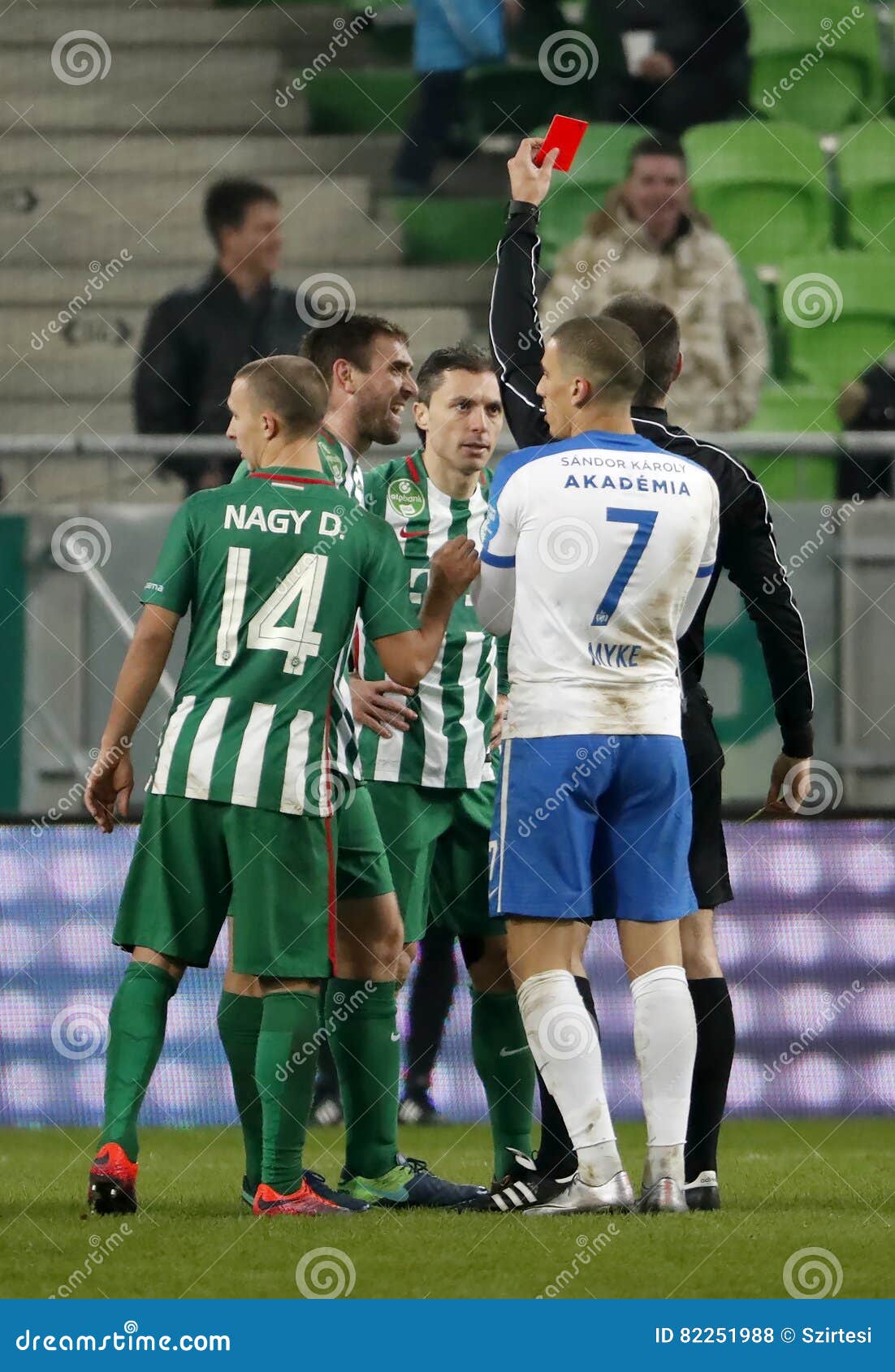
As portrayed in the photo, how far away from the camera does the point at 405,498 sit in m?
4.56

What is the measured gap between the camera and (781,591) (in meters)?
4.31

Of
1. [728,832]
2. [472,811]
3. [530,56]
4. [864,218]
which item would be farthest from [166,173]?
[472,811]

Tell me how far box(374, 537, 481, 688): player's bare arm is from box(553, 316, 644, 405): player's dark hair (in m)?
0.41

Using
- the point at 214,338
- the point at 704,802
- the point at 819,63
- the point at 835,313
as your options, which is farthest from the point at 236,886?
the point at 819,63

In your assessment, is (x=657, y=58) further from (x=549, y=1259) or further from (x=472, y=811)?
(x=549, y=1259)

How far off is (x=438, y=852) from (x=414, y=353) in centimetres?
494

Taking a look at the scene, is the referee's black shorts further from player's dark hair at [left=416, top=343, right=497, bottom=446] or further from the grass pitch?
player's dark hair at [left=416, top=343, right=497, bottom=446]

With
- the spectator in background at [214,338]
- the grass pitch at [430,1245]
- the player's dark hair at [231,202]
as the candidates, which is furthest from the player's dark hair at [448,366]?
the player's dark hair at [231,202]

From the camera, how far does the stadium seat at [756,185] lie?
9117 millimetres

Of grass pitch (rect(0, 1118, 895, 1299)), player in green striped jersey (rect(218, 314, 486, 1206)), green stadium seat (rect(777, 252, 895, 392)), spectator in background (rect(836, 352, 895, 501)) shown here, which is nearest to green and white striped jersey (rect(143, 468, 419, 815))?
player in green striped jersey (rect(218, 314, 486, 1206))

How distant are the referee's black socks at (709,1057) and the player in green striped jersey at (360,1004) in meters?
0.48

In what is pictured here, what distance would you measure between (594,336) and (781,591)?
0.76 metres

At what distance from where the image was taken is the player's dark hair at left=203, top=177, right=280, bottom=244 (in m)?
7.98

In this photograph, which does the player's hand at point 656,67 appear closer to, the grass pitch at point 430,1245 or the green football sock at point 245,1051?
the grass pitch at point 430,1245
